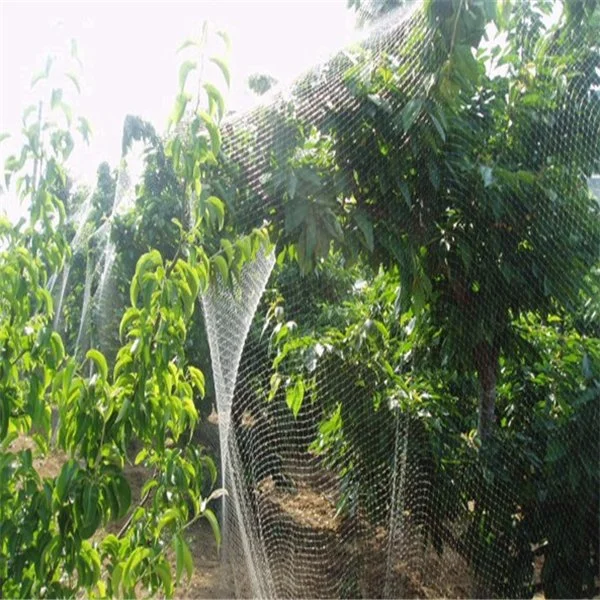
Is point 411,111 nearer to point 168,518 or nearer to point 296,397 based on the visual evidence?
point 296,397

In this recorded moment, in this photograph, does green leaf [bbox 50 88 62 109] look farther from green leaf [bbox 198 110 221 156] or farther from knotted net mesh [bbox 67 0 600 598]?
knotted net mesh [bbox 67 0 600 598]

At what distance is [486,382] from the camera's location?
1.66 metres

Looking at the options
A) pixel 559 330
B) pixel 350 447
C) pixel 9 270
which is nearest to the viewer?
pixel 9 270

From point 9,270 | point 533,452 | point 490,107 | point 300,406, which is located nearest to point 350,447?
point 300,406

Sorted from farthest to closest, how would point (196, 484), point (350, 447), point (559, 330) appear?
point (559, 330) → point (350, 447) → point (196, 484)

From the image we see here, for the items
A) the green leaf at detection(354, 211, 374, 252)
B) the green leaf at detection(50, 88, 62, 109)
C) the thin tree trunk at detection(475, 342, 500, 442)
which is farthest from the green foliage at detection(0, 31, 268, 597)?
the thin tree trunk at detection(475, 342, 500, 442)

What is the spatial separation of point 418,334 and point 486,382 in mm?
198

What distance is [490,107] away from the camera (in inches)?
61.0

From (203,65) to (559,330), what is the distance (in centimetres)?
119

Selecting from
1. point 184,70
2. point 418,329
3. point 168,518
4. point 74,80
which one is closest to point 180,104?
point 184,70

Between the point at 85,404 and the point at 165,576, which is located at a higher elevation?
A: the point at 85,404

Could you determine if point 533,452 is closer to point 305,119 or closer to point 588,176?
point 588,176

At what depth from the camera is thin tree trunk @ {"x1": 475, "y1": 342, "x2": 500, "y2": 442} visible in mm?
1643

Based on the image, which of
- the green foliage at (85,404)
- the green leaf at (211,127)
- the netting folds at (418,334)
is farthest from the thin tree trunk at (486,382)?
the green leaf at (211,127)
